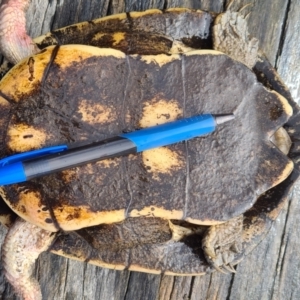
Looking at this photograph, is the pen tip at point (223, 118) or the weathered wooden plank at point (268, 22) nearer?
the pen tip at point (223, 118)

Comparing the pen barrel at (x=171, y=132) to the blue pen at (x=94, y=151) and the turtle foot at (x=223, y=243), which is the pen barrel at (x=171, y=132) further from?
the turtle foot at (x=223, y=243)

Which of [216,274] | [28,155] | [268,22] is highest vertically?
[268,22]

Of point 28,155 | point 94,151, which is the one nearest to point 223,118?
point 94,151

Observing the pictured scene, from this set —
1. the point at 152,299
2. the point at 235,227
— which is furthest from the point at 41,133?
the point at 152,299

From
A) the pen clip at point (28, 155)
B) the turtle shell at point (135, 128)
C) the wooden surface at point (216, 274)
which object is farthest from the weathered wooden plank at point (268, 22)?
the pen clip at point (28, 155)

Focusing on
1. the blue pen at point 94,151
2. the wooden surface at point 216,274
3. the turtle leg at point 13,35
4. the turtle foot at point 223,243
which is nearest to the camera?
the blue pen at point 94,151

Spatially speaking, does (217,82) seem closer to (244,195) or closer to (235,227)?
(244,195)

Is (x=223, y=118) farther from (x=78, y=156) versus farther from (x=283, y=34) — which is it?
(x=283, y=34)
